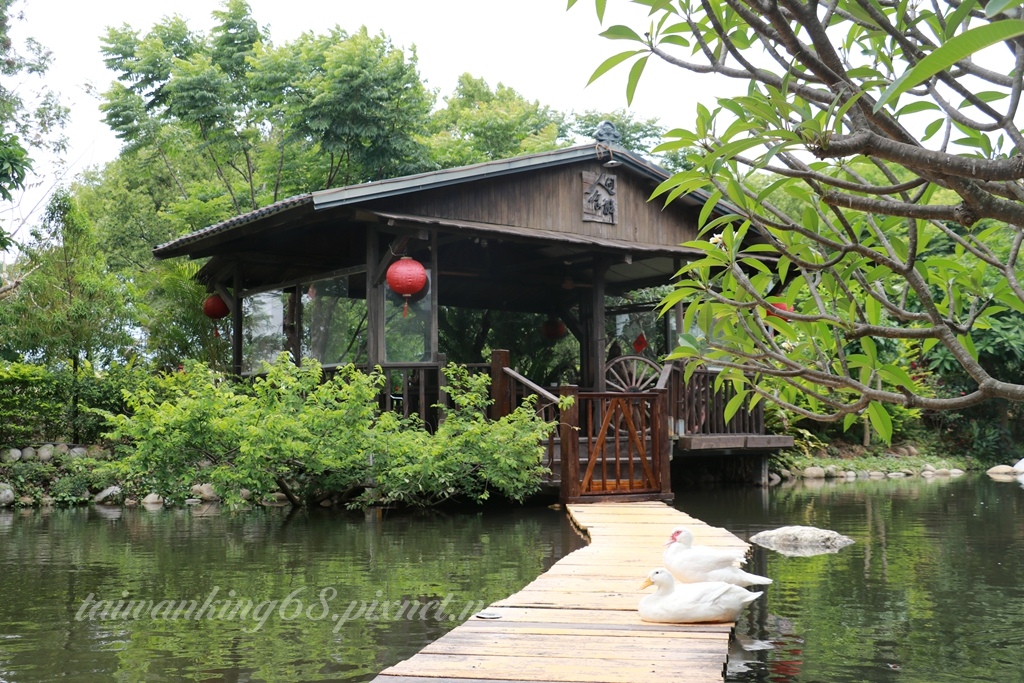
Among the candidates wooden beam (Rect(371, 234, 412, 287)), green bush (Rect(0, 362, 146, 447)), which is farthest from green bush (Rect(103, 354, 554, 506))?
green bush (Rect(0, 362, 146, 447))

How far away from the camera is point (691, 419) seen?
11.6 metres

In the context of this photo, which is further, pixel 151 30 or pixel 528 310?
pixel 151 30

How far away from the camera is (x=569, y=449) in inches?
366

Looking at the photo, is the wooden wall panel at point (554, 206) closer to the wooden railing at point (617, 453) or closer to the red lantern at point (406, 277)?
the red lantern at point (406, 277)

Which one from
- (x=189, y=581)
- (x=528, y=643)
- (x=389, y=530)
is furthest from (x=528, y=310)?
(x=528, y=643)

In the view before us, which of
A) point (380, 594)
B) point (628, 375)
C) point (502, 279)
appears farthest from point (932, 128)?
point (502, 279)

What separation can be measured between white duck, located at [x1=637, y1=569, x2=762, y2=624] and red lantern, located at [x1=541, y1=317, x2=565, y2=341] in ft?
34.6

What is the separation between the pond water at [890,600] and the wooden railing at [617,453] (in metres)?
0.66

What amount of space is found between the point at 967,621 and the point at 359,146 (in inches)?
687

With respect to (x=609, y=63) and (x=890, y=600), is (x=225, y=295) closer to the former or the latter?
(x=890, y=600)

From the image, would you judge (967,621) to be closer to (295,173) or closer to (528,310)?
(528,310)

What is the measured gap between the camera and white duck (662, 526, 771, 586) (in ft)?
14.1

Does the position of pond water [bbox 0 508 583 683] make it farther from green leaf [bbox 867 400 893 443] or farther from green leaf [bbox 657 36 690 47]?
green leaf [bbox 657 36 690 47]

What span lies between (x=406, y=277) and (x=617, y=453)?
110 inches
